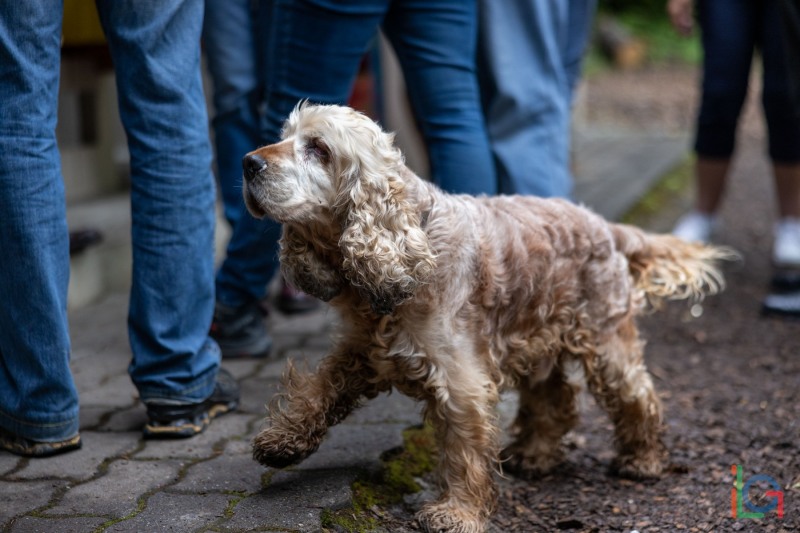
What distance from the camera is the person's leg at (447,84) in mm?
3627

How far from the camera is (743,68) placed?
545 centimetres

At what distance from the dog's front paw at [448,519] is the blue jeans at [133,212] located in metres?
0.88

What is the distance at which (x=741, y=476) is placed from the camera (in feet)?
11.1

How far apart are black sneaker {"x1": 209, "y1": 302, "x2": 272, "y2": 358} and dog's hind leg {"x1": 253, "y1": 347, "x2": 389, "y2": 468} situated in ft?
3.67

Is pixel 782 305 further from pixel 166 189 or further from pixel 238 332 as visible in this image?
pixel 166 189

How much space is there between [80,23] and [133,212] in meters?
2.16

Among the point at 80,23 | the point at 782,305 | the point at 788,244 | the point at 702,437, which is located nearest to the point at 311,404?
the point at 702,437

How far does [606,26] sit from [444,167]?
16937 mm

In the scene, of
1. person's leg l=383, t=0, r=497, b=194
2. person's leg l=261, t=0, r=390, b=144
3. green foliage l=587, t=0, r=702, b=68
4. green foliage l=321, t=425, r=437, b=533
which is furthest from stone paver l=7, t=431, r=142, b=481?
green foliage l=587, t=0, r=702, b=68

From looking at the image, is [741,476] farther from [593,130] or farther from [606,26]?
[606,26]

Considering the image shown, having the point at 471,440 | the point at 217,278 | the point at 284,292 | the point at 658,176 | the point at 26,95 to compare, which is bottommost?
the point at 658,176

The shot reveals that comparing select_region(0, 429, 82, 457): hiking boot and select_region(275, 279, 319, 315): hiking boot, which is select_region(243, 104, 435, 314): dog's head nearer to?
select_region(0, 429, 82, 457): hiking boot

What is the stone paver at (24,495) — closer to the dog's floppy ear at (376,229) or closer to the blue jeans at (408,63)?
the dog's floppy ear at (376,229)

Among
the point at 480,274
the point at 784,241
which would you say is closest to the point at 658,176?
the point at 784,241
